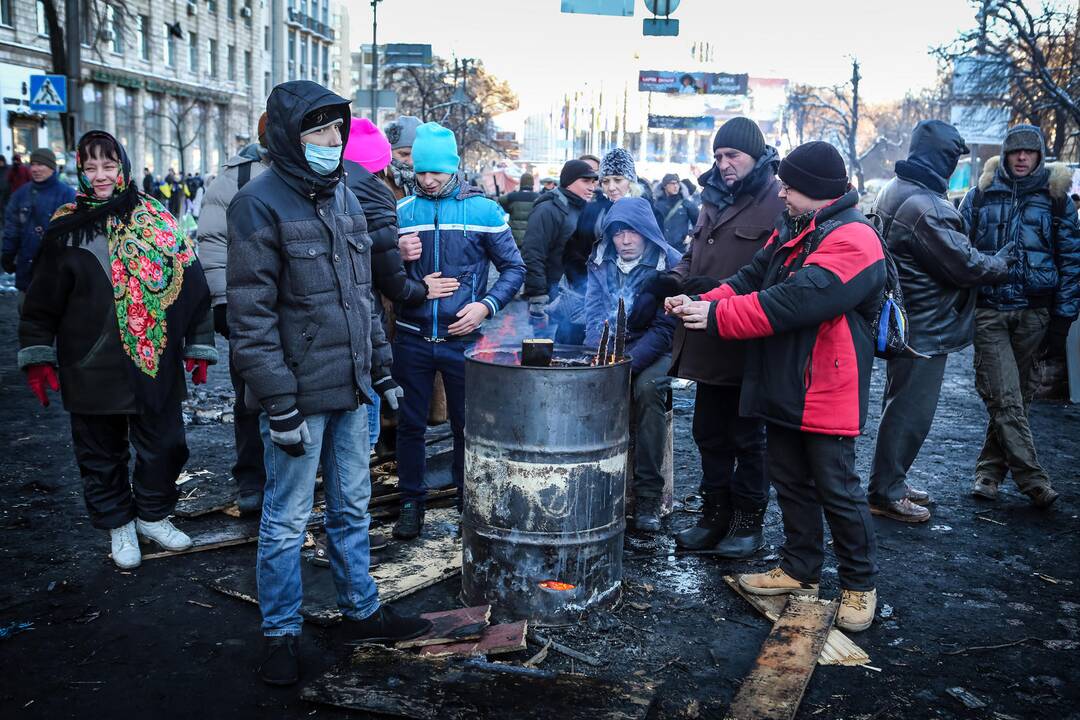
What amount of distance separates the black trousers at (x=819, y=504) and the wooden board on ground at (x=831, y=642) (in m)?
0.17

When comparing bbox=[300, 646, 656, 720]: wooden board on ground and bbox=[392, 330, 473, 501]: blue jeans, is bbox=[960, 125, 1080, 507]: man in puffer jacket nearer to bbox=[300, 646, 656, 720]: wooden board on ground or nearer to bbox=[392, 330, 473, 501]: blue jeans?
→ bbox=[392, 330, 473, 501]: blue jeans

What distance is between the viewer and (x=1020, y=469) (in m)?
5.80

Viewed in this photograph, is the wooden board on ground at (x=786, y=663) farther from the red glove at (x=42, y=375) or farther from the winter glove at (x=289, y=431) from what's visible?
the red glove at (x=42, y=375)

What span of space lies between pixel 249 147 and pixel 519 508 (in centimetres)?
256

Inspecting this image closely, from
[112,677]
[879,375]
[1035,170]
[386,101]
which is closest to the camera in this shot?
[112,677]

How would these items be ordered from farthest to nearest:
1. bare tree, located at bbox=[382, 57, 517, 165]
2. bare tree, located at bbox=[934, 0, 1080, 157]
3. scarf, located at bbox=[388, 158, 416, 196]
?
1. bare tree, located at bbox=[382, 57, 517, 165]
2. bare tree, located at bbox=[934, 0, 1080, 157]
3. scarf, located at bbox=[388, 158, 416, 196]

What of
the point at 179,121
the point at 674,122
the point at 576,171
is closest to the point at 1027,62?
the point at 576,171

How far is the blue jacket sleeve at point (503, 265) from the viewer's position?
5092mm

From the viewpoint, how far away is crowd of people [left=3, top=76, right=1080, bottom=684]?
137 inches

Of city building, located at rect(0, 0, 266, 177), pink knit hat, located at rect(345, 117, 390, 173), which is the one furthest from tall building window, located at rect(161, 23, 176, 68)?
pink knit hat, located at rect(345, 117, 390, 173)

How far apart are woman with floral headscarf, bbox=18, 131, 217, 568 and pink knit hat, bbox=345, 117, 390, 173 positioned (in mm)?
1108

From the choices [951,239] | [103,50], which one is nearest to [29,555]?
[951,239]

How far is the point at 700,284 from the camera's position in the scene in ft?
15.6

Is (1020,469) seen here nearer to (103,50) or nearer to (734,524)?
(734,524)
